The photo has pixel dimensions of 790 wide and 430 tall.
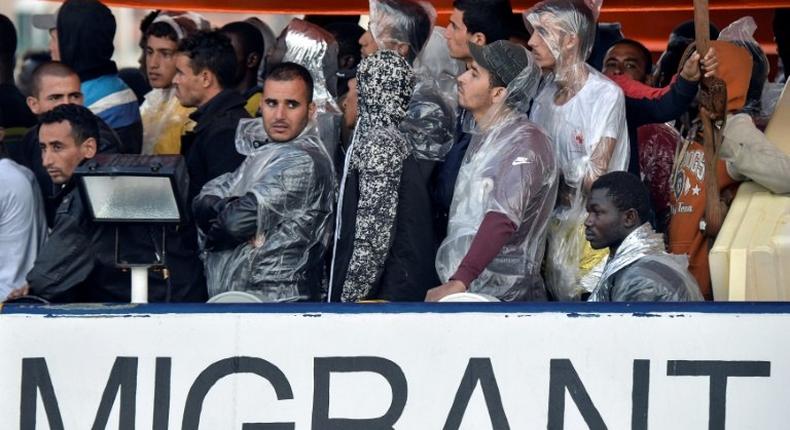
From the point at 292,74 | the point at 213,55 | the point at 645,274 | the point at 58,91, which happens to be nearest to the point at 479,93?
the point at 292,74

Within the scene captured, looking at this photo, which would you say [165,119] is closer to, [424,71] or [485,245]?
[424,71]

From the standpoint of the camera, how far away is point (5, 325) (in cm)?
521

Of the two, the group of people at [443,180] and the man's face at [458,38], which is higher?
the man's face at [458,38]

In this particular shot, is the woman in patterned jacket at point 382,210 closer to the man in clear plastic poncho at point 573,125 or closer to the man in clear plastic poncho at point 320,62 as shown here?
the man in clear plastic poncho at point 573,125

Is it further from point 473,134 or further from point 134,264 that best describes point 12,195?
point 473,134

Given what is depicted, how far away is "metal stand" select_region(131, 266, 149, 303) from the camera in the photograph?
17.7 feet

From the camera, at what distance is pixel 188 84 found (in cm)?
693

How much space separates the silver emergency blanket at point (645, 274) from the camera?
17.7ft

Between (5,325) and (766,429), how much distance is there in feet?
7.66

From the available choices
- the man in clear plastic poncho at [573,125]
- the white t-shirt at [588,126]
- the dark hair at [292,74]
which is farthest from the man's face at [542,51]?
the dark hair at [292,74]

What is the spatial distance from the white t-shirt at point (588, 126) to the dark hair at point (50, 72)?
2127 millimetres

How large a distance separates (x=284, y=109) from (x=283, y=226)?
45cm

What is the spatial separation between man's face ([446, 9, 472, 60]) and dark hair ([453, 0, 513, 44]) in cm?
2

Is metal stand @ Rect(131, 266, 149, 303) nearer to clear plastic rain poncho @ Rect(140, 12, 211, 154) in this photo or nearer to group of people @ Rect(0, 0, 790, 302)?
group of people @ Rect(0, 0, 790, 302)
